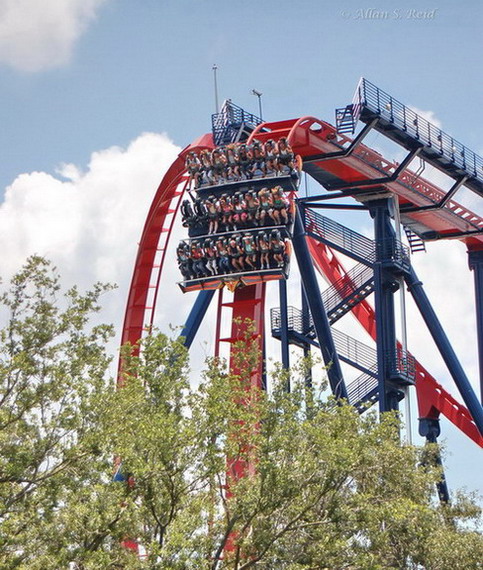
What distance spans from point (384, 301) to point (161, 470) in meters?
18.6

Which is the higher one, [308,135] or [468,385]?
[308,135]

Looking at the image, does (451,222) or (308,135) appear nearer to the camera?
(308,135)

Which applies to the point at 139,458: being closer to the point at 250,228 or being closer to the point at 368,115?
the point at 250,228

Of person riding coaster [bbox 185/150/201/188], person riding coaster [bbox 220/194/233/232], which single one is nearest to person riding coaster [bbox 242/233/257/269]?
person riding coaster [bbox 220/194/233/232]

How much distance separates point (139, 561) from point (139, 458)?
5.60 ft

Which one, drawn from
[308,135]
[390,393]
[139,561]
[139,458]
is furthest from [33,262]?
[390,393]

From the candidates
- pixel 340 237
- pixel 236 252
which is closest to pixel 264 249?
pixel 236 252

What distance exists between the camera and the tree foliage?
23.6 m

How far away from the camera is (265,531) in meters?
24.1

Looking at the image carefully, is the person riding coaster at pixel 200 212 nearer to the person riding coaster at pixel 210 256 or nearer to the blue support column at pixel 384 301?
the person riding coaster at pixel 210 256

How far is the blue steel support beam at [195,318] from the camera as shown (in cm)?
4000

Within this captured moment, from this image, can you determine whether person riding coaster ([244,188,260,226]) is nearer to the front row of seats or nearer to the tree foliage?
the front row of seats

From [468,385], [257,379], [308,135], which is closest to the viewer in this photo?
[257,379]

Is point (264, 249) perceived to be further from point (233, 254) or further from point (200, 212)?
point (200, 212)
